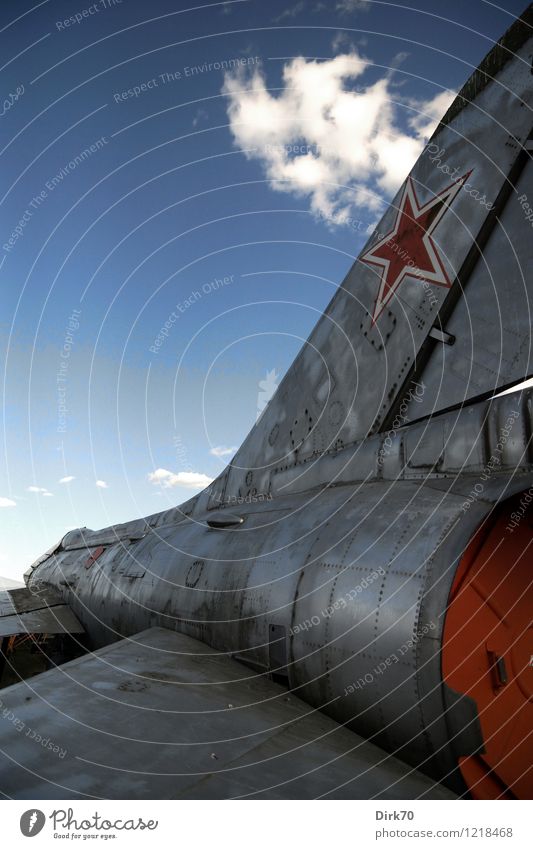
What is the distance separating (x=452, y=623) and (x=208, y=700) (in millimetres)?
2497

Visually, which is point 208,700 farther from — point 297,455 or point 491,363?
point 491,363

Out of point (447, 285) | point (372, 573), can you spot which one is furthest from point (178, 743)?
point (447, 285)

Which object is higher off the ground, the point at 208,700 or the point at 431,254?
the point at 431,254

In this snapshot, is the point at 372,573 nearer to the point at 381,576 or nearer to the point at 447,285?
the point at 381,576

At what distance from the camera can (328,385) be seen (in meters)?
6.69

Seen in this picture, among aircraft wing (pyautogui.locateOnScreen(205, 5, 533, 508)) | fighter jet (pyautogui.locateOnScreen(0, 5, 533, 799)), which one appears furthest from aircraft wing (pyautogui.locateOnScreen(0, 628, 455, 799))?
aircraft wing (pyautogui.locateOnScreen(205, 5, 533, 508))

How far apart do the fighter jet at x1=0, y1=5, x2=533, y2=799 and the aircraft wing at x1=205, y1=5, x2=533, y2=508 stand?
0.08ft

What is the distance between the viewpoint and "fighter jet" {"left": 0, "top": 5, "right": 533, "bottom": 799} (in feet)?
11.5

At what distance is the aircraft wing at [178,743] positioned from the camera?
3178 millimetres

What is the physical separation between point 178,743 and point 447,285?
4842mm

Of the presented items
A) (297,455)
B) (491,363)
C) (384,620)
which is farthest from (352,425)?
(384,620)

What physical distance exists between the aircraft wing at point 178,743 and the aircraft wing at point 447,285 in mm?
3119

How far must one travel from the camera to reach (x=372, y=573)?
13.9 feet

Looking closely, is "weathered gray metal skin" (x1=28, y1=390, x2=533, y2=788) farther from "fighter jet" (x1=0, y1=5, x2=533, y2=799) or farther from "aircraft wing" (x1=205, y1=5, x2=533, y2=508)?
"aircraft wing" (x1=205, y1=5, x2=533, y2=508)
